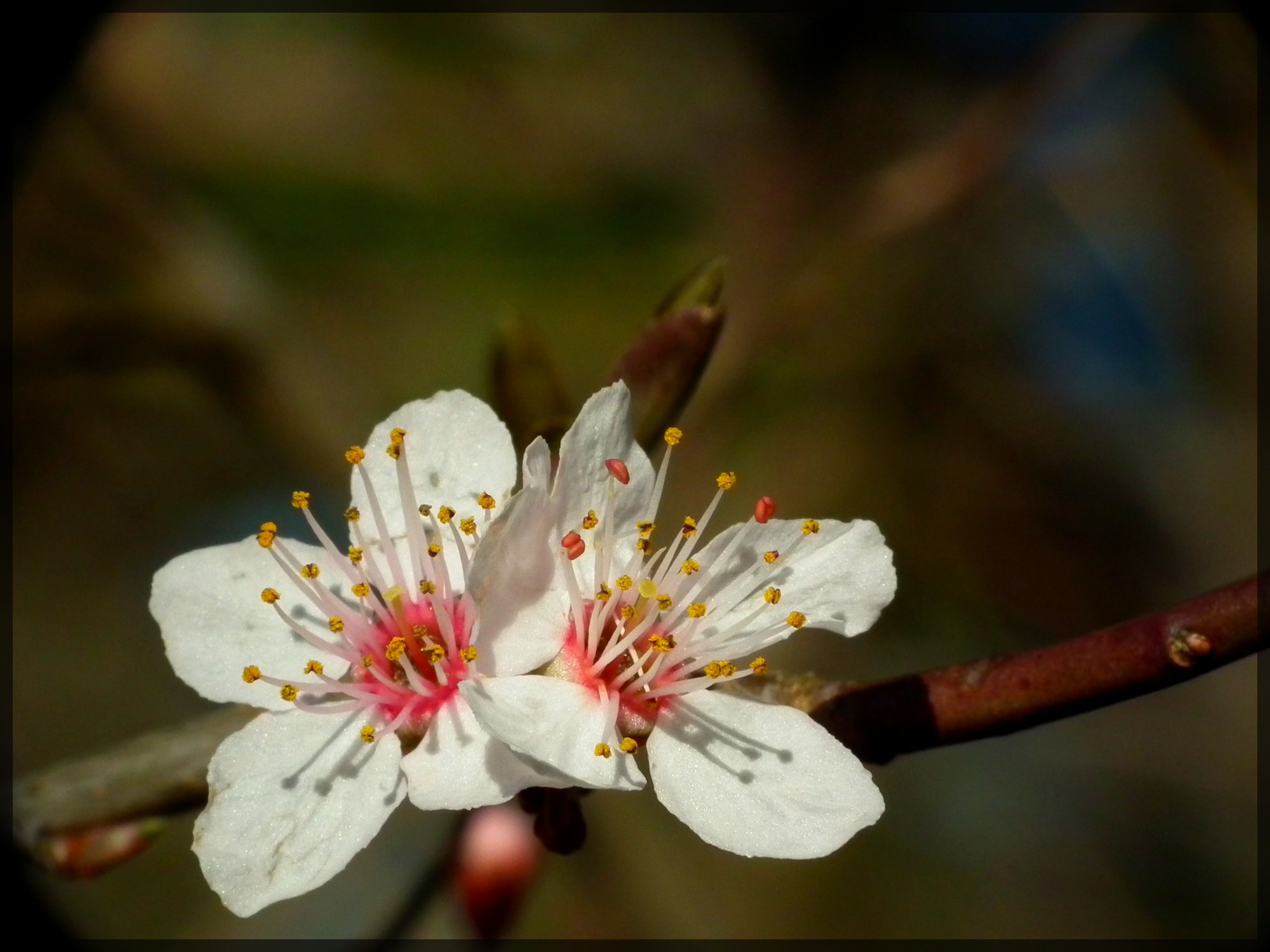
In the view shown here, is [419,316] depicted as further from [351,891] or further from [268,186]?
[351,891]

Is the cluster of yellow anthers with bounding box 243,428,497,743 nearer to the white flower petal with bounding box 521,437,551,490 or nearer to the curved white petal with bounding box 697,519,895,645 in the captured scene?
the white flower petal with bounding box 521,437,551,490

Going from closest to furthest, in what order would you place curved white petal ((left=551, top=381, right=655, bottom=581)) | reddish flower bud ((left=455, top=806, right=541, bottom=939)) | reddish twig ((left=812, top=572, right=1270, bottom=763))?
reddish twig ((left=812, top=572, right=1270, bottom=763)) → curved white petal ((left=551, top=381, right=655, bottom=581)) → reddish flower bud ((left=455, top=806, right=541, bottom=939))

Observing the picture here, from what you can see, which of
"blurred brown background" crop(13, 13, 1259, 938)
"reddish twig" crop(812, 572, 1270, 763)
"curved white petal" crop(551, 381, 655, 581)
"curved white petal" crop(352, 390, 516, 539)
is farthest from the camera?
"blurred brown background" crop(13, 13, 1259, 938)

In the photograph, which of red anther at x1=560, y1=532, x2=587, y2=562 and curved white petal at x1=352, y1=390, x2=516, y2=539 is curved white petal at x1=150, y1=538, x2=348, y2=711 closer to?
curved white petal at x1=352, y1=390, x2=516, y2=539

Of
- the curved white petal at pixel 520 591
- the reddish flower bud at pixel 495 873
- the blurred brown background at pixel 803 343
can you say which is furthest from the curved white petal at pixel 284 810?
the blurred brown background at pixel 803 343

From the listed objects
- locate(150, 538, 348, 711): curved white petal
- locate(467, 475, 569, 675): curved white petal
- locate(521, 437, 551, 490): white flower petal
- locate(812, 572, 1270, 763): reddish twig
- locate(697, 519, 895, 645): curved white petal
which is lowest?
locate(812, 572, 1270, 763): reddish twig

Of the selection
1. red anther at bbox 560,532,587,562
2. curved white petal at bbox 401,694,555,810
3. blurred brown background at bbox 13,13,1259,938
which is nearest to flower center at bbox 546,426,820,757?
red anther at bbox 560,532,587,562

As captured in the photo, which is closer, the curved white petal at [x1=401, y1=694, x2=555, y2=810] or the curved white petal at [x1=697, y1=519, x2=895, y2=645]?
the curved white petal at [x1=401, y1=694, x2=555, y2=810]

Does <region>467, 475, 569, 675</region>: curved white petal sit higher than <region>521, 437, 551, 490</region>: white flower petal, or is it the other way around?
<region>521, 437, 551, 490</region>: white flower petal
